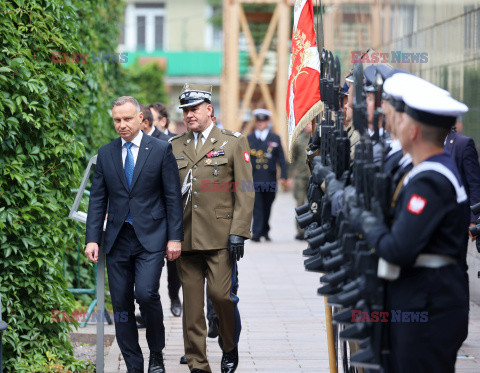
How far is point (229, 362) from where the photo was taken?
660cm

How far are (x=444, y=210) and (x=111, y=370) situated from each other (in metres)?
3.70

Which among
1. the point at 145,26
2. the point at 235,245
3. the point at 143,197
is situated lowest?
the point at 235,245

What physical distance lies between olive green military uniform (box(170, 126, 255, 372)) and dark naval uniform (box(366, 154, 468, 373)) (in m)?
2.65

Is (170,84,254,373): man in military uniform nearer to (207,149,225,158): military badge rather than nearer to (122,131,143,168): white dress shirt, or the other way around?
(207,149,225,158): military badge

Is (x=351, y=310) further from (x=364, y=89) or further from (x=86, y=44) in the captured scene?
(x=86, y=44)

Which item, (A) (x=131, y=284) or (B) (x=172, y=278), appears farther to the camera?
(B) (x=172, y=278)

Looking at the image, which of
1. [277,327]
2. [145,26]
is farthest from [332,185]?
[145,26]

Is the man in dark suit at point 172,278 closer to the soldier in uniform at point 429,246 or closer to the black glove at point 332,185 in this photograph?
the black glove at point 332,185

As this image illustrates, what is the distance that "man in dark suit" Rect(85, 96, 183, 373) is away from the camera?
616cm

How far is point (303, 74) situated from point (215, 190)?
1.01m

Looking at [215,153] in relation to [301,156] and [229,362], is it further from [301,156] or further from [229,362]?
[301,156]

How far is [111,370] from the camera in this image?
679 cm

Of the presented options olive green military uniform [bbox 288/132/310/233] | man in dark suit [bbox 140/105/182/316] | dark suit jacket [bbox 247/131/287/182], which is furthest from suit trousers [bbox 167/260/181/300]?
Answer: olive green military uniform [bbox 288/132/310/233]

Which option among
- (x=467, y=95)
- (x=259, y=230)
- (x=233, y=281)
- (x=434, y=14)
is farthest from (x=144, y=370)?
(x=259, y=230)
